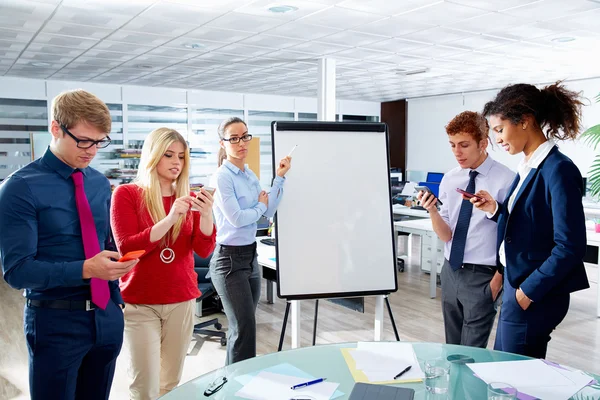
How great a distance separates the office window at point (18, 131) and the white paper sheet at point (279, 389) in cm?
801

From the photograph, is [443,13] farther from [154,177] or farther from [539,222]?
[154,177]

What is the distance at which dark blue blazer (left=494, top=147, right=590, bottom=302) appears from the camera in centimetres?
184

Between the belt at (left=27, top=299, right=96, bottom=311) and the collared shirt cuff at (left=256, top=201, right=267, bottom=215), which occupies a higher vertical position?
the collared shirt cuff at (left=256, top=201, right=267, bottom=215)

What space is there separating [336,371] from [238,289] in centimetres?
123

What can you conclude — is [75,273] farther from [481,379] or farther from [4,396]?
[4,396]

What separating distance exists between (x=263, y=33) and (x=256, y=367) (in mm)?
4411

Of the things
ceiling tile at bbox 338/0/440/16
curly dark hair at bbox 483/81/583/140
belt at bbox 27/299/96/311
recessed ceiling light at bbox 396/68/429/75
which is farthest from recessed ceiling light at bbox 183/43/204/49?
belt at bbox 27/299/96/311

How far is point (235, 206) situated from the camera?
2686mm

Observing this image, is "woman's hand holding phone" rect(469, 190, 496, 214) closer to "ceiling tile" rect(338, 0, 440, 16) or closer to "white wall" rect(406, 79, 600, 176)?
"ceiling tile" rect(338, 0, 440, 16)

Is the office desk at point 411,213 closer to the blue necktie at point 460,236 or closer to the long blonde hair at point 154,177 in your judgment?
the blue necktie at point 460,236

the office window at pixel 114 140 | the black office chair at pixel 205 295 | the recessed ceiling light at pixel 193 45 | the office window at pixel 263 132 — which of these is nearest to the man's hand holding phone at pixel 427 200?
the black office chair at pixel 205 295

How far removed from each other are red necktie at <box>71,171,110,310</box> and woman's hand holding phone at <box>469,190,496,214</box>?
5.17 feet

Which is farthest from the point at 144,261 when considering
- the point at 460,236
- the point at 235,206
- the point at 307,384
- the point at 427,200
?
the point at 460,236

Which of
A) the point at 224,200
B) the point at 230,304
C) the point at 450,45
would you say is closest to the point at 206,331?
the point at 230,304
